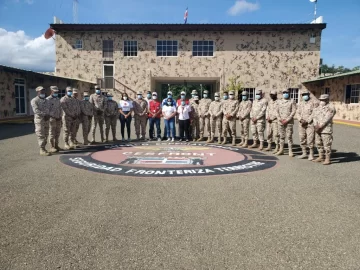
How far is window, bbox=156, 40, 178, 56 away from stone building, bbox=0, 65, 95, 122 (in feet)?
28.6

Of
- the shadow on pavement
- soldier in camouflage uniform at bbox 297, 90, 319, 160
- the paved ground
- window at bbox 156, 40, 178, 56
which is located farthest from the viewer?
window at bbox 156, 40, 178, 56

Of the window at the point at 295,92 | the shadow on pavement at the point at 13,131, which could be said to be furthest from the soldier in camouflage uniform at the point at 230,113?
the window at the point at 295,92

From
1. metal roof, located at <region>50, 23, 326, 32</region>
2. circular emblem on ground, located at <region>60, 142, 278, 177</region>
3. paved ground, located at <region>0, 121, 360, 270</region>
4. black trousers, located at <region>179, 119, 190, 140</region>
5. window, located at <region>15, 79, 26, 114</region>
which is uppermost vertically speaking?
metal roof, located at <region>50, 23, 326, 32</region>

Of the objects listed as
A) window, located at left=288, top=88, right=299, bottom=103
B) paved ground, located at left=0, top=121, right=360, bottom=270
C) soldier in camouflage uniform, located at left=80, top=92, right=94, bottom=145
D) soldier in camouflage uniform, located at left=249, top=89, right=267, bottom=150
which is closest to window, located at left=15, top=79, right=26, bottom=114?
soldier in camouflage uniform, located at left=80, top=92, right=94, bottom=145

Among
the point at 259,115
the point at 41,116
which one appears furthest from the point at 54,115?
the point at 259,115

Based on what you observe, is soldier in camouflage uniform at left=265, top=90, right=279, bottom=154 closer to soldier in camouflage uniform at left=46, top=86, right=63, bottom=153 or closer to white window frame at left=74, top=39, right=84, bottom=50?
soldier in camouflage uniform at left=46, top=86, right=63, bottom=153

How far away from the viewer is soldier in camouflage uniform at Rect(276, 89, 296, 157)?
845 centimetres

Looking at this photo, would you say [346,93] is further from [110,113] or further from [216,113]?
[110,113]

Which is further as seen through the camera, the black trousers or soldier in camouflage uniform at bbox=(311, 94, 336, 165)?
the black trousers

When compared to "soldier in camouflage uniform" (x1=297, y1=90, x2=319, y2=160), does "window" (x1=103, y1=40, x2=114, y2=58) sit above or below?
above

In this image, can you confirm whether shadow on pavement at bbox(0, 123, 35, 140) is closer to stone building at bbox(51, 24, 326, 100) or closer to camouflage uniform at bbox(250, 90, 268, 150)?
camouflage uniform at bbox(250, 90, 268, 150)

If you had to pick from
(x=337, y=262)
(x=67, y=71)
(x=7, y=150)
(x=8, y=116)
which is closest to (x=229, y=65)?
(x=67, y=71)

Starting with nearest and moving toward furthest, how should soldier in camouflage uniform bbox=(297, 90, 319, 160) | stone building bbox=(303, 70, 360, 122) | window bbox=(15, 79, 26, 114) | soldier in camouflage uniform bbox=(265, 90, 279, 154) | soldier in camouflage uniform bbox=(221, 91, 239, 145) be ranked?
soldier in camouflage uniform bbox=(297, 90, 319, 160) → soldier in camouflage uniform bbox=(265, 90, 279, 154) → soldier in camouflage uniform bbox=(221, 91, 239, 145) → window bbox=(15, 79, 26, 114) → stone building bbox=(303, 70, 360, 122)

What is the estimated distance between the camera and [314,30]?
25.0 metres
